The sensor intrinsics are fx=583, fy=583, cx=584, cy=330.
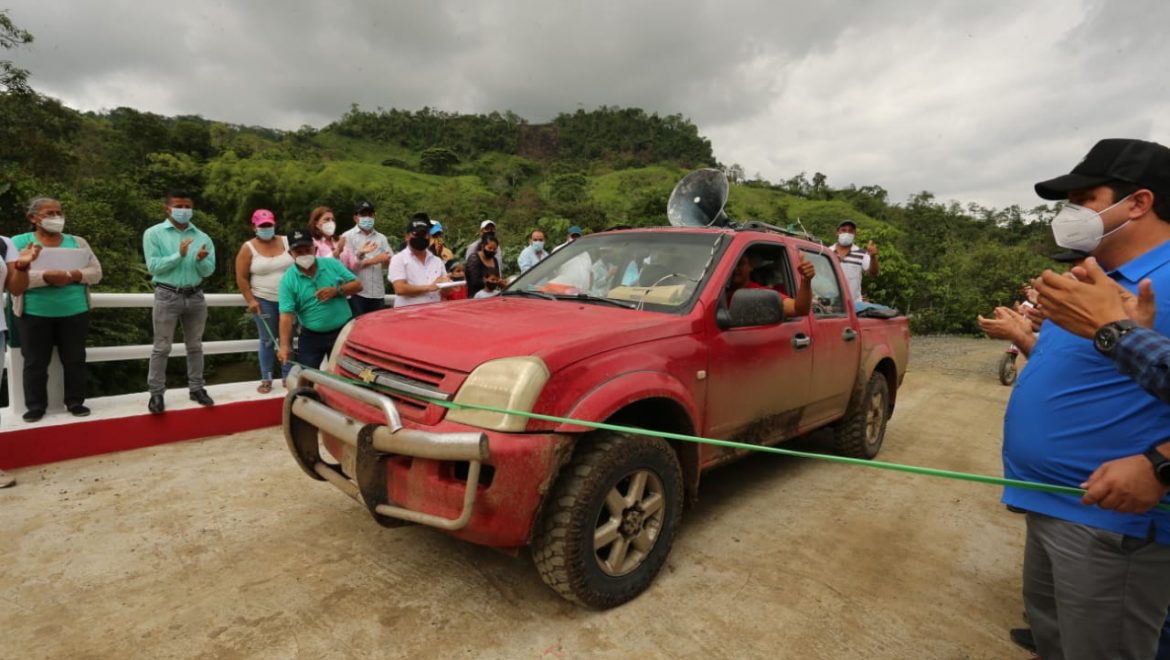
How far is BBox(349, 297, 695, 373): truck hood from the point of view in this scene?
242cm

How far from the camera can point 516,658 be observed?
228cm

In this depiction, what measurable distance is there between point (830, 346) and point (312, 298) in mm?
3942

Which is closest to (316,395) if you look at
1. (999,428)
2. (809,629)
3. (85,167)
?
(809,629)

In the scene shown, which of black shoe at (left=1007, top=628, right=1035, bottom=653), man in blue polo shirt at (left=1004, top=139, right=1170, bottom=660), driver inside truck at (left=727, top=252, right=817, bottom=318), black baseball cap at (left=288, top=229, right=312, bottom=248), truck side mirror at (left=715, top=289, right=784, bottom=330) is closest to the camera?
man in blue polo shirt at (left=1004, top=139, right=1170, bottom=660)

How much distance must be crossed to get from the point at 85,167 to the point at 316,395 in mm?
34399

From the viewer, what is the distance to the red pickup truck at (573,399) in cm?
227

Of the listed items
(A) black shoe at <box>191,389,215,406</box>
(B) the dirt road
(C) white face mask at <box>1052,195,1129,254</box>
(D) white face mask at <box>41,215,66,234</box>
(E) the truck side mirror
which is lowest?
(B) the dirt road

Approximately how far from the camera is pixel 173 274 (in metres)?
4.51

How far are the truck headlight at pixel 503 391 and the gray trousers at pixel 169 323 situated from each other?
3430 mm

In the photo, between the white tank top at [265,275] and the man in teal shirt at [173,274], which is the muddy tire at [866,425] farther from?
the man in teal shirt at [173,274]

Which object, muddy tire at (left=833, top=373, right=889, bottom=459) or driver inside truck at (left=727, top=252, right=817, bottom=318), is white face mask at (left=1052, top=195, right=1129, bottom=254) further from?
muddy tire at (left=833, top=373, right=889, bottom=459)

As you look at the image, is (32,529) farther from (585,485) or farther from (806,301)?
(806,301)

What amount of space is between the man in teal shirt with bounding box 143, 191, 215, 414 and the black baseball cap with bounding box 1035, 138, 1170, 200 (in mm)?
5239

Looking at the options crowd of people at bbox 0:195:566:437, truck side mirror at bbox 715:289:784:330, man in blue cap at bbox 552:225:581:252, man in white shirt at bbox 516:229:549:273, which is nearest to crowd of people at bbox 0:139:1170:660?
truck side mirror at bbox 715:289:784:330
